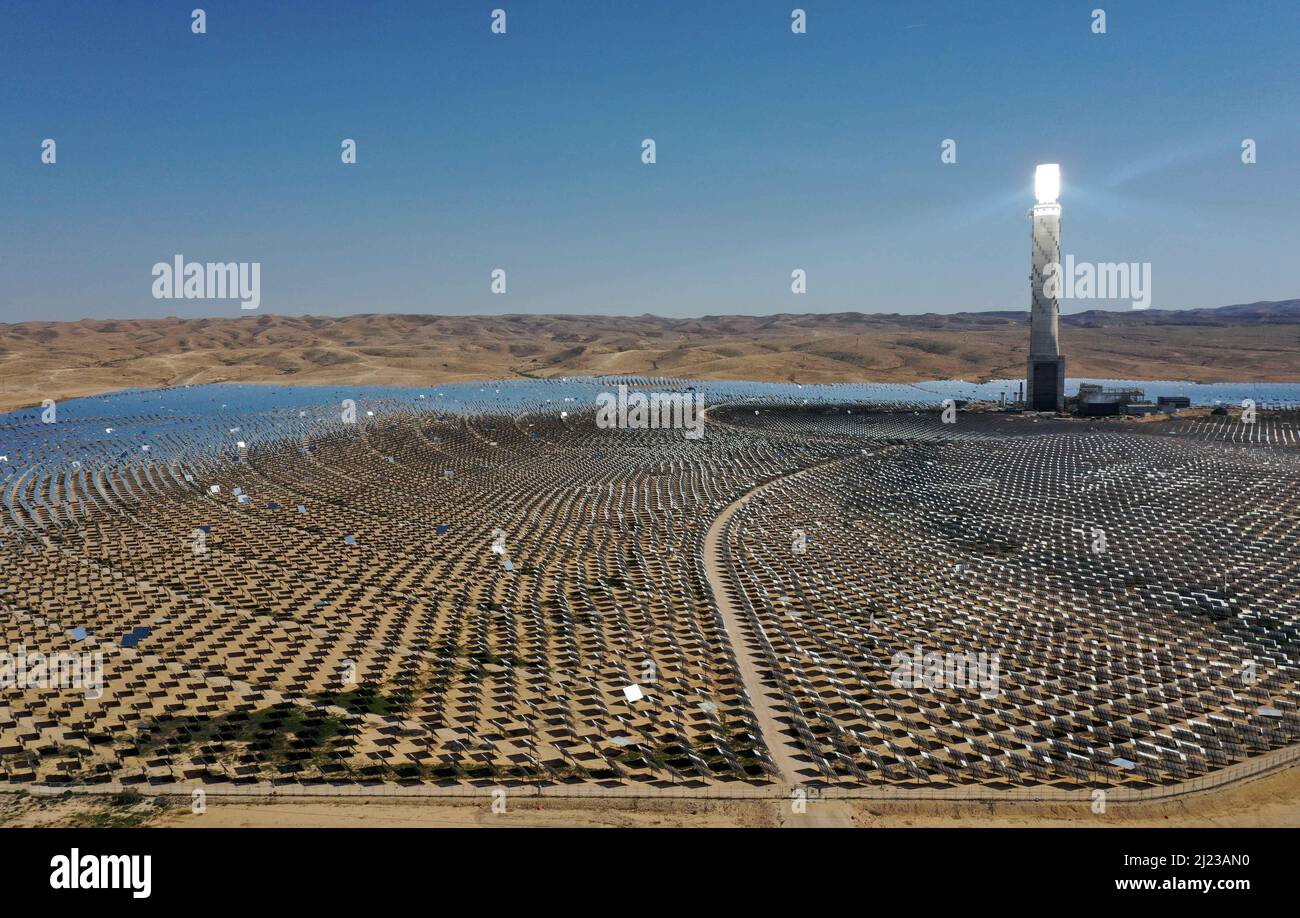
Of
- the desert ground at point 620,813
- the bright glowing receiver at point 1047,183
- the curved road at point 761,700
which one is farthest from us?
the bright glowing receiver at point 1047,183

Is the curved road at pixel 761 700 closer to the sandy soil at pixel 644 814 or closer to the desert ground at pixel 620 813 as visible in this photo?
the sandy soil at pixel 644 814

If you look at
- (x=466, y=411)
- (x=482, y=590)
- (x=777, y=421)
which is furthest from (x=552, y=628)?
(x=466, y=411)

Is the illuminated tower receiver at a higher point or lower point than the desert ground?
higher

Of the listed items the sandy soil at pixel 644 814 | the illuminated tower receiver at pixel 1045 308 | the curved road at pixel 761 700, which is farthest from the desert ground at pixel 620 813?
the illuminated tower receiver at pixel 1045 308

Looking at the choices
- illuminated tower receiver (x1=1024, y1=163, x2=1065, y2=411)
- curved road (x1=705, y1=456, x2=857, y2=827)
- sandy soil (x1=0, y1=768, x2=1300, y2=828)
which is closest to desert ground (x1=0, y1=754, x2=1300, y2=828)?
sandy soil (x1=0, y1=768, x2=1300, y2=828)

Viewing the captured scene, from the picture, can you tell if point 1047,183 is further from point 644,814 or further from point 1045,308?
point 644,814

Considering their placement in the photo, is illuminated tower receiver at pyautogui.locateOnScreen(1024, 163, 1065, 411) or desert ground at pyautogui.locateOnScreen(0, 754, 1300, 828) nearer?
desert ground at pyautogui.locateOnScreen(0, 754, 1300, 828)

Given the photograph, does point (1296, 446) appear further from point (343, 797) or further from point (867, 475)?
point (343, 797)

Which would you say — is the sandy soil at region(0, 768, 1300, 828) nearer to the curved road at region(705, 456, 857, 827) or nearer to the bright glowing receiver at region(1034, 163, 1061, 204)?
the curved road at region(705, 456, 857, 827)

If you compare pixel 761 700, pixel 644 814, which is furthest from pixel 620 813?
pixel 761 700
